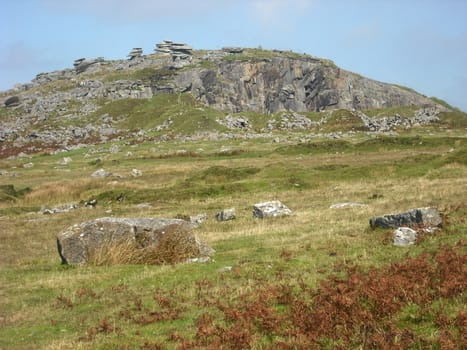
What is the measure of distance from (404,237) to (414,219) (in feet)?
8.27

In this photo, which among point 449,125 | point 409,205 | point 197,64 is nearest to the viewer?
point 409,205

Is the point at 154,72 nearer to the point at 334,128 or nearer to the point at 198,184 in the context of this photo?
the point at 334,128

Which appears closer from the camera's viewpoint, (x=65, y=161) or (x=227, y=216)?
(x=227, y=216)

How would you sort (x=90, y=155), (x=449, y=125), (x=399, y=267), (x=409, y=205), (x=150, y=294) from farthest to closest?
(x=449, y=125), (x=90, y=155), (x=409, y=205), (x=150, y=294), (x=399, y=267)

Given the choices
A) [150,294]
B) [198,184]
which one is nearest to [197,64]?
[198,184]

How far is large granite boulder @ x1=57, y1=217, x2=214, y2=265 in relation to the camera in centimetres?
2052

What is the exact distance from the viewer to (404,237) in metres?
18.2

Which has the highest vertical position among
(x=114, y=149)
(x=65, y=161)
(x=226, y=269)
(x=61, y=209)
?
(x=114, y=149)

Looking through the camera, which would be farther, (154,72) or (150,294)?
(154,72)

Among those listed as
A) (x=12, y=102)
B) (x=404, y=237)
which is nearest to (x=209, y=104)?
(x=12, y=102)

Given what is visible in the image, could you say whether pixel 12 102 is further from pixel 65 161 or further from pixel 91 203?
pixel 91 203

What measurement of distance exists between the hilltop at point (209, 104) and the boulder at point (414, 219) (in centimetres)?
8956

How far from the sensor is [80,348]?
11320 mm

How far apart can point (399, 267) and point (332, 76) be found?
499 ft
